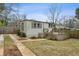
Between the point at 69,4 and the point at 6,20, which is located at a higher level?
the point at 69,4

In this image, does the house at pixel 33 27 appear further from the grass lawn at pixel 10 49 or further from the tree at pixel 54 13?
the grass lawn at pixel 10 49

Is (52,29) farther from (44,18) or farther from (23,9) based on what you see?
(23,9)

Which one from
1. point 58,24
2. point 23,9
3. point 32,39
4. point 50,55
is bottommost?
point 50,55

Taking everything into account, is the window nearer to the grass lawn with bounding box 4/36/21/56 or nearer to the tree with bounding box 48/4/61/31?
the tree with bounding box 48/4/61/31

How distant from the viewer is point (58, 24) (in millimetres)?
2520

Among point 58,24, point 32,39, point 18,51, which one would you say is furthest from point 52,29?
point 18,51

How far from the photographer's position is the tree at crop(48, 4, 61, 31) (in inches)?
98.6

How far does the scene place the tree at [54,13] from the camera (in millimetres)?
2504

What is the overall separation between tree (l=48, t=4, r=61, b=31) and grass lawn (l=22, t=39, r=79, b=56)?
188 millimetres

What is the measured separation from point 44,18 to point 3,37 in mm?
495

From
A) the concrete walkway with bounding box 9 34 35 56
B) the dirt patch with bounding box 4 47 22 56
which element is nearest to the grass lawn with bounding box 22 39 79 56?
the concrete walkway with bounding box 9 34 35 56

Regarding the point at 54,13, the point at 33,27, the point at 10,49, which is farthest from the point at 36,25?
the point at 10,49

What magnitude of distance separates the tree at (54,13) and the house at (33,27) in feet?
0.18

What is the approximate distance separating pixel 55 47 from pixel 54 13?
0.37 meters
